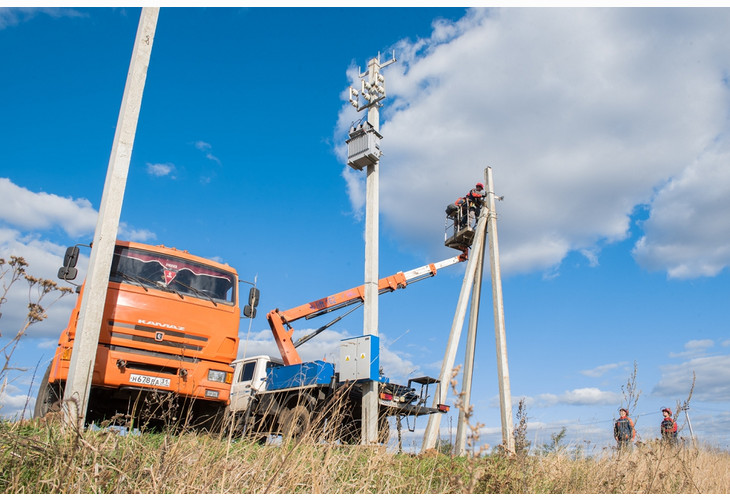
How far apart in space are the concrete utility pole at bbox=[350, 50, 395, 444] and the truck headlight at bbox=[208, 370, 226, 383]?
7.74ft

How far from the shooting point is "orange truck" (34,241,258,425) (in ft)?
22.0

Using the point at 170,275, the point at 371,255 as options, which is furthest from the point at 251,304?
the point at 371,255

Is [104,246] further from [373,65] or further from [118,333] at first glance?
[373,65]

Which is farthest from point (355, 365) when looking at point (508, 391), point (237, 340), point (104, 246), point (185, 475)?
point (185, 475)

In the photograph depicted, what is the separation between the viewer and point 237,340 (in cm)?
798

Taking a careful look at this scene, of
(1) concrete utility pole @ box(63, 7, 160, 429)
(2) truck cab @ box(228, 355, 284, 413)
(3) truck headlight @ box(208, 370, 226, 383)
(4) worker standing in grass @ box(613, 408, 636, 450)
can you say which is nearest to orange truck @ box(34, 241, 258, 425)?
(3) truck headlight @ box(208, 370, 226, 383)

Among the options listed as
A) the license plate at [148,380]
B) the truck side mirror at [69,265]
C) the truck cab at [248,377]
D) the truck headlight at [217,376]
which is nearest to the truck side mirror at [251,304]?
the truck headlight at [217,376]

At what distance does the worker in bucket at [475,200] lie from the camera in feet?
44.5

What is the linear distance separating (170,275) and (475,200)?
8735 millimetres

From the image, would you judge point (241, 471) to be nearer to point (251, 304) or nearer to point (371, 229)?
point (251, 304)

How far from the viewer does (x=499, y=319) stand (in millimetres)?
11477

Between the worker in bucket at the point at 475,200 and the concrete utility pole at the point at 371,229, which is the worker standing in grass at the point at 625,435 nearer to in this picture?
the concrete utility pole at the point at 371,229

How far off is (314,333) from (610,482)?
33.6 ft

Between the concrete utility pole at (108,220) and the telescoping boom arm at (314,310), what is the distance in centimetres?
746
